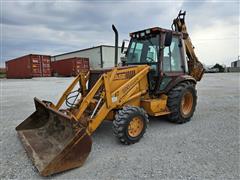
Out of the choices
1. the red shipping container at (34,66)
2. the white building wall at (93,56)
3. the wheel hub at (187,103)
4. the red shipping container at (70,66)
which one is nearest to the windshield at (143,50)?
the wheel hub at (187,103)

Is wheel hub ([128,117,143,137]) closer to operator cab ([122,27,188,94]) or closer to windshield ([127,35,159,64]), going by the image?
operator cab ([122,27,188,94])

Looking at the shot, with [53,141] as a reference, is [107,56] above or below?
above

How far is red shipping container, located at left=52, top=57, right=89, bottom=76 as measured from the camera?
93.3ft

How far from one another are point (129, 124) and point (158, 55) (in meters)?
1.79

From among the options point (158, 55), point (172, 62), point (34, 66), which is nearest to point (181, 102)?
point (172, 62)

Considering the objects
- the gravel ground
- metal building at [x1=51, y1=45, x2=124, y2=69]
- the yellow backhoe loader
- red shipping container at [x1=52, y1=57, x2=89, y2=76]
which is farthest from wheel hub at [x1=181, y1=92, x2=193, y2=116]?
metal building at [x1=51, y1=45, x2=124, y2=69]

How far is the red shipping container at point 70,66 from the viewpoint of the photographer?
28436 mm

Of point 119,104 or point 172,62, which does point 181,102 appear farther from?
point 119,104

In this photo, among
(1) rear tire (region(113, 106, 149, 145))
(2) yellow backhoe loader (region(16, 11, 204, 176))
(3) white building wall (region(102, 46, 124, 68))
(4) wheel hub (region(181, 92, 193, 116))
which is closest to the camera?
(2) yellow backhoe loader (region(16, 11, 204, 176))

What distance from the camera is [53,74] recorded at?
33188 millimetres

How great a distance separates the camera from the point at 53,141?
144 inches

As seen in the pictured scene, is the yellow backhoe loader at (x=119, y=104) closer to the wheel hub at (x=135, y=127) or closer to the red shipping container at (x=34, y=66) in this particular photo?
the wheel hub at (x=135, y=127)

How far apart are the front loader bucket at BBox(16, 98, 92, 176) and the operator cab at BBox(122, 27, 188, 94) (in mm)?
2174

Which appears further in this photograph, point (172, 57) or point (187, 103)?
point (187, 103)
